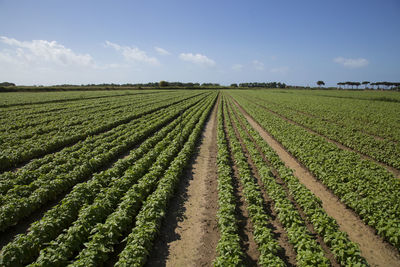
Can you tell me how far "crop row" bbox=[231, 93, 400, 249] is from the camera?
7.37 m

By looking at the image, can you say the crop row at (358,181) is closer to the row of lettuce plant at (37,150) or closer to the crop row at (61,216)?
the crop row at (61,216)

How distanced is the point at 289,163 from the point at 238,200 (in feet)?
22.1

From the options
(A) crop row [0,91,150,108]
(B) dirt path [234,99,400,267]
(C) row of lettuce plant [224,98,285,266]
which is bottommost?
(B) dirt path [234,99,400,267]

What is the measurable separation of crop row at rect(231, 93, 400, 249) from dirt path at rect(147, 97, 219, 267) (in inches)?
240

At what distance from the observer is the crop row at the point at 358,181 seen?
7.37m

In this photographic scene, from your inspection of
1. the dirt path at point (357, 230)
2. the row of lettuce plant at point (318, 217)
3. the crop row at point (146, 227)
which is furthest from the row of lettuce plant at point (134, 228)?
the dirt path at point (357, 230)

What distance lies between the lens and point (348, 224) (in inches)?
307

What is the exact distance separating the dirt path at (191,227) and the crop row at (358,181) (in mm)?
6103

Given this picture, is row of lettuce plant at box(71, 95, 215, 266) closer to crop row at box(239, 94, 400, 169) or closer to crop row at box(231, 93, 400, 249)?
crop row at box(231, 93, 400, 249)

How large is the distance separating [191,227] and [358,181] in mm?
9045

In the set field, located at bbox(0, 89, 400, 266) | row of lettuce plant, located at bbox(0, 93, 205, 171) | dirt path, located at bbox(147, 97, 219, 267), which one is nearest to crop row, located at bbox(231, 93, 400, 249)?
field, located at bbox(0, 89, 400, 266)

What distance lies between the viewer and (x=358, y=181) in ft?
32.5

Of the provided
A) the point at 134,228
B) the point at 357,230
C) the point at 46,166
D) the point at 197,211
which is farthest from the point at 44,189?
the point at 357,230

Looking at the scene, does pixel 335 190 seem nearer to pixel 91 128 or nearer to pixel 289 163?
pixel 289 163
